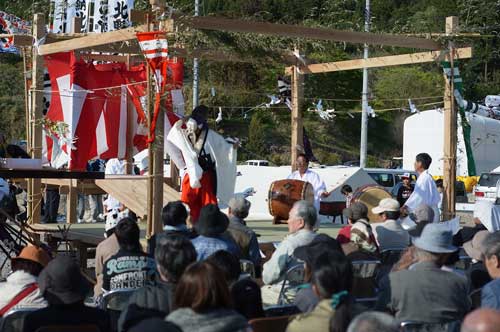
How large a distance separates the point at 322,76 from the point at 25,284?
29.9 m

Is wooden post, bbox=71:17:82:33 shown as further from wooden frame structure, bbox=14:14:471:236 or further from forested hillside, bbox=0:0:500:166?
wooden frame structure, bbox=14:14:471:236

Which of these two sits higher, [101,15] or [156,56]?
[101,15]

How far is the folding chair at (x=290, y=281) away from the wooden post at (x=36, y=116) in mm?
6244

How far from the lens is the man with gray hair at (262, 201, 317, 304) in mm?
5996

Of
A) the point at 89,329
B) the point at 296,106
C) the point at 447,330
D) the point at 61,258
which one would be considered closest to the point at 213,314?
the point at 89,329

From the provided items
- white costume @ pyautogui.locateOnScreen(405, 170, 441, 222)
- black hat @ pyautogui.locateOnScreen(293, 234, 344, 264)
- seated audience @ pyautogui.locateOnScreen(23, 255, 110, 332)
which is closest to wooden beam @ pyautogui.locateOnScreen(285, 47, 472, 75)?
white costume @ pyautogui.locateOnScreen(405, 170, 441, 222)

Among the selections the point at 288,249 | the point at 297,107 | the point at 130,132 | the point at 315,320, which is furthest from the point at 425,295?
the point at 130,132

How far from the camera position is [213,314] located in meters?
3.72

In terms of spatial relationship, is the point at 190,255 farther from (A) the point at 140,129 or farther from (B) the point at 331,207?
(B) the point at 331,207

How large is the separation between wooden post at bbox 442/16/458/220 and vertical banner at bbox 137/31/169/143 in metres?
4.15

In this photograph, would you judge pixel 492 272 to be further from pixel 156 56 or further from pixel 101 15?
pixel 101 15

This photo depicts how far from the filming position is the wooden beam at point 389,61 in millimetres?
11102

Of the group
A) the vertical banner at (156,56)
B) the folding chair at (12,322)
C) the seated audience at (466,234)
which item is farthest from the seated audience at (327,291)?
the vertical banner at (156,56)

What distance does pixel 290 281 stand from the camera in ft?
19.6
